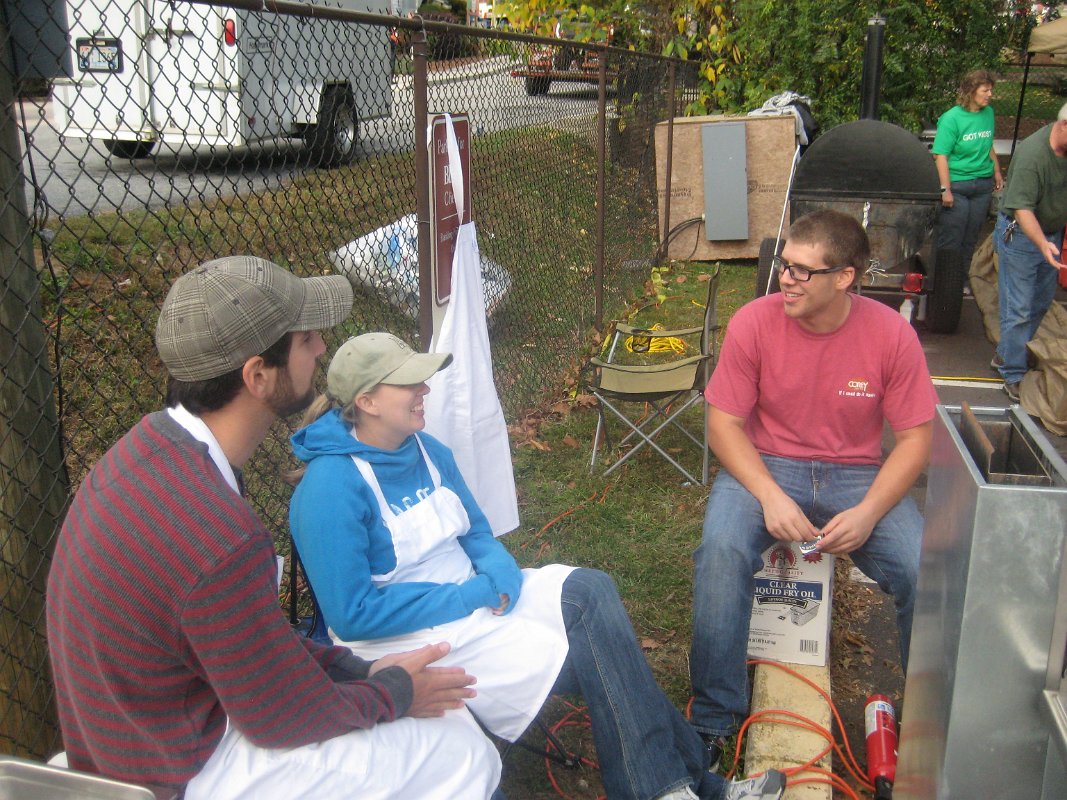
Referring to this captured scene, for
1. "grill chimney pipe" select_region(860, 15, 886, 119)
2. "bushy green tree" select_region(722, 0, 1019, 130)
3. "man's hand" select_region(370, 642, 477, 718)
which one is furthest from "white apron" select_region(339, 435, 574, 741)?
"bushy green tree" select_region(722, 0, 1019, 130)

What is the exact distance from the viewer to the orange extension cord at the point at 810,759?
9.12ft

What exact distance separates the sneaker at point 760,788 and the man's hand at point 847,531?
743mm

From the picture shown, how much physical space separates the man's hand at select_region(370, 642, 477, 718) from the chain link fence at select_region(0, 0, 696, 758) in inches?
34.0

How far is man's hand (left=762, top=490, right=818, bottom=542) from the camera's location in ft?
9.98

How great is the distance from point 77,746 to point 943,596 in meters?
1.60

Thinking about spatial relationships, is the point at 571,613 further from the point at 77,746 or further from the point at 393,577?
the point at 77,746

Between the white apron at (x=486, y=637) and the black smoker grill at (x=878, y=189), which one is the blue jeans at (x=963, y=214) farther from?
the white apron at (x=486, y=637)

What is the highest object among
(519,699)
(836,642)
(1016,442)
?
(1016,442)

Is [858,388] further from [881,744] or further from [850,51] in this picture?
[850,51]

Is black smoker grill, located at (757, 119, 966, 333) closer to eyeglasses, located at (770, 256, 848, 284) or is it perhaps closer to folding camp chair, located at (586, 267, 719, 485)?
folding camp chair, located at (586, 267, 719, 485)

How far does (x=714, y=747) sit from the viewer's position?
2938 mm

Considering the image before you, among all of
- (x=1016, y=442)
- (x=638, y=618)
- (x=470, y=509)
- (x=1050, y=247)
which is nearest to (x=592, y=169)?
(x=1050, y=247)

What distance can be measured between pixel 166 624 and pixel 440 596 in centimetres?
94

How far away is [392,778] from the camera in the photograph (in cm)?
189
